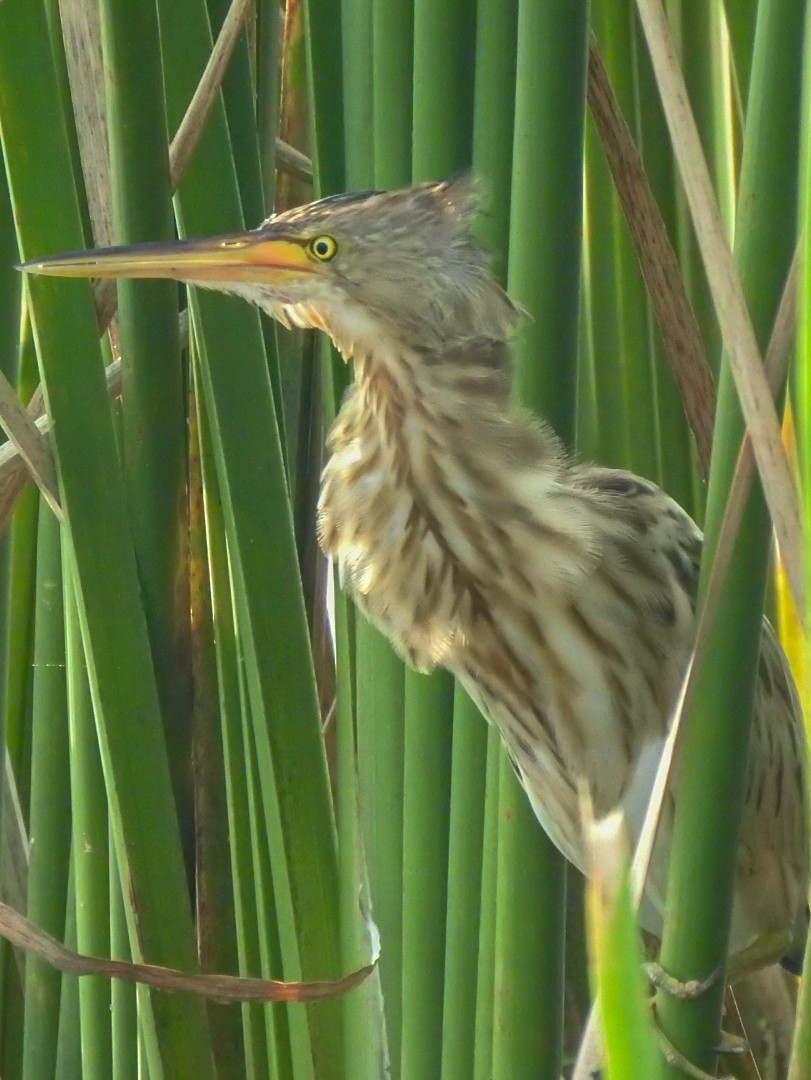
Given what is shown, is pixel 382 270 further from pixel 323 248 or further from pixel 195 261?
pixel 195 261

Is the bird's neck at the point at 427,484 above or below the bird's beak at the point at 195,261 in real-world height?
below

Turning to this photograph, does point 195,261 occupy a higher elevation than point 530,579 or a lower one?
higher

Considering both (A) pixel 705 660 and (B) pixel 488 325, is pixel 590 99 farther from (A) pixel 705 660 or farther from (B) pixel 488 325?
(A) pixel 705 660

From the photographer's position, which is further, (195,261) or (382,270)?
(382,270)

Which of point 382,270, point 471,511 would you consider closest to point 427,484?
point 471,511

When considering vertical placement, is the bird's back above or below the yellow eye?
below

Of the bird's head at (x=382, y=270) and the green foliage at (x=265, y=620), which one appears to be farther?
the bird's head at (x=382, y=270)

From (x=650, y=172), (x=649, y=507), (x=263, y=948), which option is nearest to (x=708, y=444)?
(x=649, y=507)
